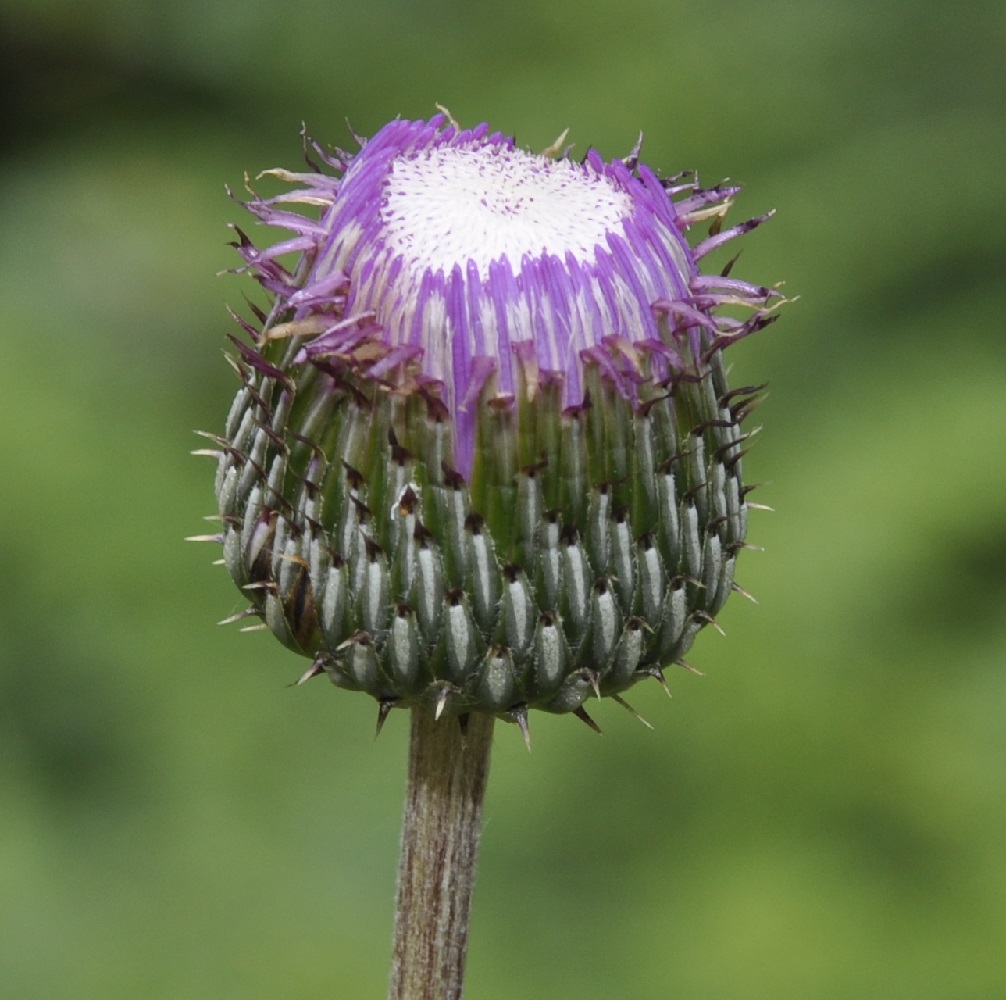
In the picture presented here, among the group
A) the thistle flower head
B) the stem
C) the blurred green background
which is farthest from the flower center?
the blurred green background

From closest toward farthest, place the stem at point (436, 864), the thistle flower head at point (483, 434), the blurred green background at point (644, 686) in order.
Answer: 1. the thistle flower head at point (483, 434)
2. the stem at point (436, 864)
3. the blurred green background at point (644, 686)

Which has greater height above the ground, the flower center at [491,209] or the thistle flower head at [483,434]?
the flower center at [491,209]

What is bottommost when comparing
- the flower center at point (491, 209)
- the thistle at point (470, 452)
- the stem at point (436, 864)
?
the stem at point (436, 864)

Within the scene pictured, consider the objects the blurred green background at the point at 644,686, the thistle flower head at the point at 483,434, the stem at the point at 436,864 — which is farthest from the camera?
the blurred green background at the point at 644,686

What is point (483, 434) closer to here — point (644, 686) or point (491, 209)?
point (491, 209)

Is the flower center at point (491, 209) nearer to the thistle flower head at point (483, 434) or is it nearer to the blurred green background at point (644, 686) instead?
the thistle flower head at point (483, 434)

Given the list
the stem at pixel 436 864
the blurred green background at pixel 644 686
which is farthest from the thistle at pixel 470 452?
the blurred green background at pixel 644 686

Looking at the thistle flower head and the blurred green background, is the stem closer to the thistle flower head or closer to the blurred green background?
the thistle flower head
